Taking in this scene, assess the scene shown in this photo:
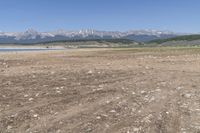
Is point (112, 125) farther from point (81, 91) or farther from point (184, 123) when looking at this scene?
point (81, 91)

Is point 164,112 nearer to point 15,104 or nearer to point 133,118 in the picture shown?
point 133,118

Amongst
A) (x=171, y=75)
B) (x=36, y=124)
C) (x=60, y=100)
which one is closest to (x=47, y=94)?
(x=60, y=100)

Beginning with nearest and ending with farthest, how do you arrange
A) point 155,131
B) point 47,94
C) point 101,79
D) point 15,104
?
point 155,131 → point 15,104 → point 47,94 → point 101,79

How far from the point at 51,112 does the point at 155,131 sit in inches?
136

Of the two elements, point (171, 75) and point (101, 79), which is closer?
point (101, 79)

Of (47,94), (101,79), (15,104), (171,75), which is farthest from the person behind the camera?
(171,75)

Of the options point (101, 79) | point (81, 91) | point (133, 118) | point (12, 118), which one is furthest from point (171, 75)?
point (12, 118)

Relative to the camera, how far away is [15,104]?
1321 centimetres

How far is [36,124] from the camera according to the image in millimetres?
10836

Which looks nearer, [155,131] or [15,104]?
[155,131]

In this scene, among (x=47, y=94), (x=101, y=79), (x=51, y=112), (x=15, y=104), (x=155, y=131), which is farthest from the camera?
(x=101, y=79)

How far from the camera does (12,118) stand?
11469 millimetres

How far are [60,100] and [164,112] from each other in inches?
144

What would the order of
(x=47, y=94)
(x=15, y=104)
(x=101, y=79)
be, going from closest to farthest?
1. (x=15, y=104)
2. (x=47, y=94)
3. (x=101, y=79)
